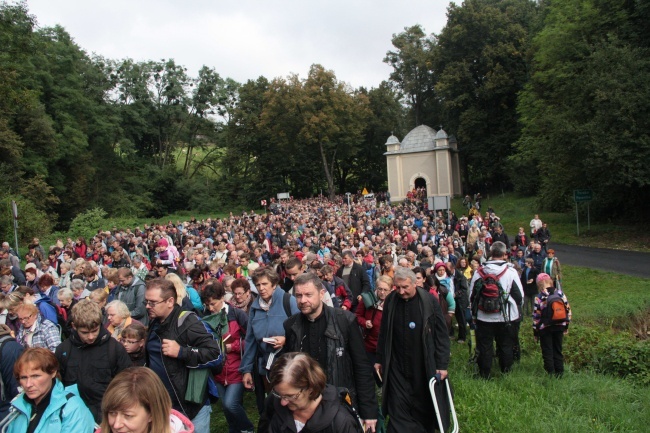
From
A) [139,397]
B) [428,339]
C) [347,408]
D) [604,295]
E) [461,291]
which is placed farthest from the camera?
[604,295]

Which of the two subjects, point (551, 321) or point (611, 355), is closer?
point (551, 321)

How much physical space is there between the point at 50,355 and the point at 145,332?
983mm

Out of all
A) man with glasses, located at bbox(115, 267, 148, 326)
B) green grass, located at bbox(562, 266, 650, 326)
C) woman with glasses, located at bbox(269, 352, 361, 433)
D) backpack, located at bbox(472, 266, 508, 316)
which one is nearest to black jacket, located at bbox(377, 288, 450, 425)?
woman with glasses, located at bbox(269, 352, 361, 433)

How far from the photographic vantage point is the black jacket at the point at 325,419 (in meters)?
2.69

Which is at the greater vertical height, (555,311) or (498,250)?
(498,250)

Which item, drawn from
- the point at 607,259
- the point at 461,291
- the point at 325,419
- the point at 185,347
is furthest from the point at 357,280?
the point at 607,259

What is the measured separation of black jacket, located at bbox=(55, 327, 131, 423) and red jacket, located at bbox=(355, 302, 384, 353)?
253 centimetres

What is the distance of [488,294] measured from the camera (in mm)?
5883

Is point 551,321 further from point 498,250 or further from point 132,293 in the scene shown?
point 132,293

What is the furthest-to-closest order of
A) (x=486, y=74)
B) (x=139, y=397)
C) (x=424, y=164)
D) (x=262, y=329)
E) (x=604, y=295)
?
(x=424, y=164), (x=486, y=74), (x=604, y=295), (x=262, y=329), (x=139, y=397)

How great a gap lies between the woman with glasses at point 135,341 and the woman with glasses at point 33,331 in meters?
1.15

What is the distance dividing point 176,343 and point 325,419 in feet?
4.45

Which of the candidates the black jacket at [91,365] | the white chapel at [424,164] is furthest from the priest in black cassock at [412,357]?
the white chapel at [424,164]

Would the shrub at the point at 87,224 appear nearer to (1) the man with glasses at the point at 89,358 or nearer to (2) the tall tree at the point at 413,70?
(1) the man with glasses at the point at 89,358
